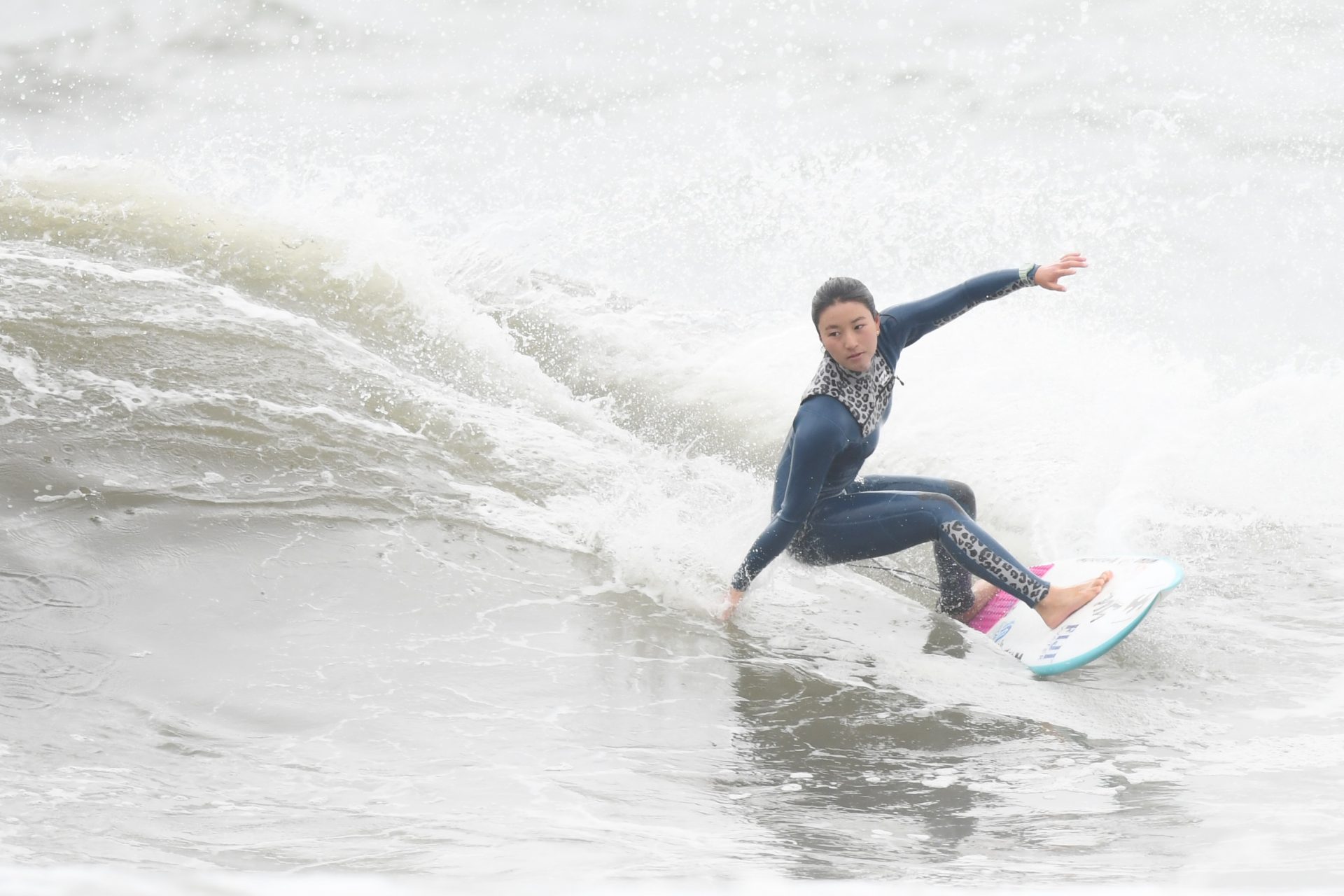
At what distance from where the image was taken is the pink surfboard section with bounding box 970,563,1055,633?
17.4ft

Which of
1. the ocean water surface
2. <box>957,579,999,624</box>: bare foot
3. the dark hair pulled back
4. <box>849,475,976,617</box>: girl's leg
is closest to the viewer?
the ocean water surface

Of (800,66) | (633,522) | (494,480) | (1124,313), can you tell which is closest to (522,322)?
(494,480)

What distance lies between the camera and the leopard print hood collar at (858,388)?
478 centimetres

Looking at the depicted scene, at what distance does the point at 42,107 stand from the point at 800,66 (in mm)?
11236

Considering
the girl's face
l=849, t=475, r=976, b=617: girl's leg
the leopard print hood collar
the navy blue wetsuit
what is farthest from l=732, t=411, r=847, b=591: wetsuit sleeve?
l=849, t=475, r=976, b=617: girl's leg

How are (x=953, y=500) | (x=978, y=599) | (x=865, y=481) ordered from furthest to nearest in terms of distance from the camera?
(x=978, y=599)
(x=865, y=481)
(x=953, y=500)

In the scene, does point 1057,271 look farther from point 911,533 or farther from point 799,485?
point 799,485

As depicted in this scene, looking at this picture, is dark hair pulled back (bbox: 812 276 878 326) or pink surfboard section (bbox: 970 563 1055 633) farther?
pink surfboard section (bbox: 970 563 1055 633)

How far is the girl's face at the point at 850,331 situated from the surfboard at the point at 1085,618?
1.39 m

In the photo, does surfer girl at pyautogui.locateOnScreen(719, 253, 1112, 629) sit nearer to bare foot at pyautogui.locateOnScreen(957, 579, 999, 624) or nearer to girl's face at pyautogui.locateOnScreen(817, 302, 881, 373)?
girl's face at pyautogui.locateOnScreen(817, 302, 881, 373)

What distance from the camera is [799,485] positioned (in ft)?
15.7

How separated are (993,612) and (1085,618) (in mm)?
557

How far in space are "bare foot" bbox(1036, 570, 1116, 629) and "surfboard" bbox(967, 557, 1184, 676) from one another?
0.07ft

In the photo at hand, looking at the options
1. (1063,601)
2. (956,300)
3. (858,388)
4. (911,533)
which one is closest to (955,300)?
(956,300)
